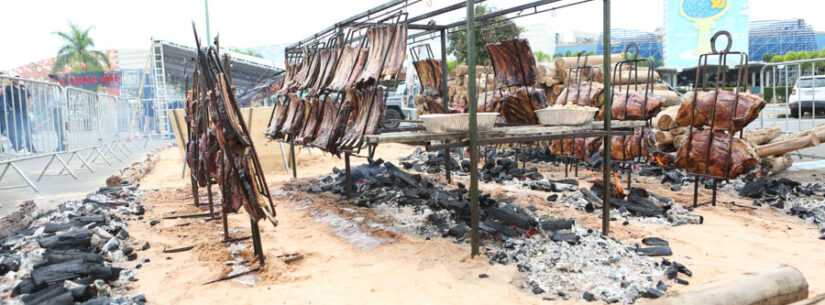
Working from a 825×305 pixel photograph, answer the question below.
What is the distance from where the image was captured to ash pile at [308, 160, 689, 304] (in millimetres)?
3848

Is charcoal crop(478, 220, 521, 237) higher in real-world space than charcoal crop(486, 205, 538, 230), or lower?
lower

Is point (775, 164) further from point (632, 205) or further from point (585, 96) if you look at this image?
point (632, 205)

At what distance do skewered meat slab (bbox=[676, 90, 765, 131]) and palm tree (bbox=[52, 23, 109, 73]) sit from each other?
180 ft

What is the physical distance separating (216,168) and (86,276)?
1.56m

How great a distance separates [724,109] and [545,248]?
3630 mm

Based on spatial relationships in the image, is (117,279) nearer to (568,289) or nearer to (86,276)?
(86,276)

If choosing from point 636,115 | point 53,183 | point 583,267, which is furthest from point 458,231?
point 53,183

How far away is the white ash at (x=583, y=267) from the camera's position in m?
3.78

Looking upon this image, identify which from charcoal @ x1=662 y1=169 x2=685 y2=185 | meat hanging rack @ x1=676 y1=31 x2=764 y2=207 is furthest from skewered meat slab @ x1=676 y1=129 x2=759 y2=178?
charcoal @ x1=662 y1=169 x2=685 y2=185

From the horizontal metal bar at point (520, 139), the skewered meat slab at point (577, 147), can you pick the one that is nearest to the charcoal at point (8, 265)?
the horizontal metal bar at point (520, 139)

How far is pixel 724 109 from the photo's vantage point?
6664mm

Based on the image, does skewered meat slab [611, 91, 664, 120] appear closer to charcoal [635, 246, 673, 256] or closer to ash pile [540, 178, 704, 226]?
ash pile [540, 178, 704, 226]

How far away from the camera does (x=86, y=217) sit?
595 cm

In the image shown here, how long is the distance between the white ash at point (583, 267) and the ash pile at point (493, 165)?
4.23m
